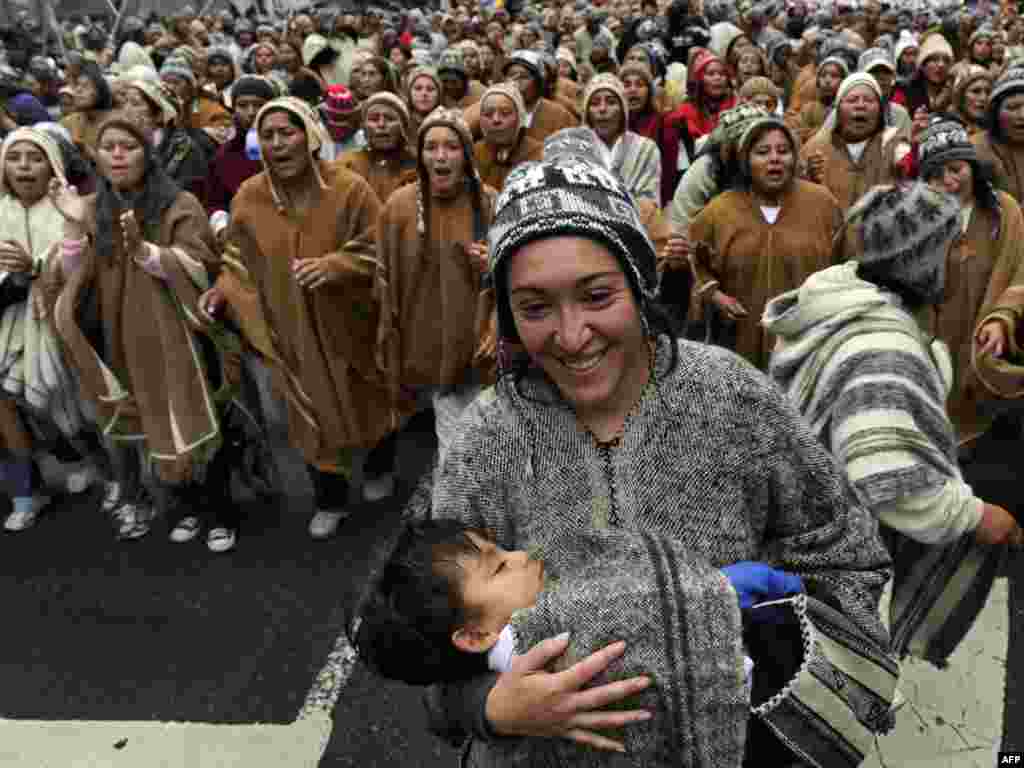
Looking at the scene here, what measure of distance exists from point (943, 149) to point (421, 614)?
350cm

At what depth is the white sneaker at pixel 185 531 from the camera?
14.8 ft

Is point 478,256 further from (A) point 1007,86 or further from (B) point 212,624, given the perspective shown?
(A) point 1007,86

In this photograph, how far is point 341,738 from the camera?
321cm

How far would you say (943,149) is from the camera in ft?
12.5

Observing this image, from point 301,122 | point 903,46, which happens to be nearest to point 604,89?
point 301,122

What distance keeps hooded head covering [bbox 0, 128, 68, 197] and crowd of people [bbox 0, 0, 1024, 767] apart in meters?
0.02

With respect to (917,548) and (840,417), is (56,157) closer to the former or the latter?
(840,417)

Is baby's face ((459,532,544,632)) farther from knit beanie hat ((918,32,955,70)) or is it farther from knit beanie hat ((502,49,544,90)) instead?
knit beanie hat ((918,32,955,70))

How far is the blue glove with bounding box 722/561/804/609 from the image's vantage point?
51.9 inches

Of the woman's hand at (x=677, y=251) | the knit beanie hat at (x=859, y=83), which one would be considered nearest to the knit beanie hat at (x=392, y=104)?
the woman's hand at (x=677, y=251)

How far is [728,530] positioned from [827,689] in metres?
0.28

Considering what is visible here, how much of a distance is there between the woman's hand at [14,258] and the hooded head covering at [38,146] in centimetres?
37

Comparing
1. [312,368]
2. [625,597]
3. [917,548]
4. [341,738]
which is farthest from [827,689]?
[312,368]

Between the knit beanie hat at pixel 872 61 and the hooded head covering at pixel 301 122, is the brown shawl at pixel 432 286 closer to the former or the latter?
the hooded head covering at pixel 301 122
